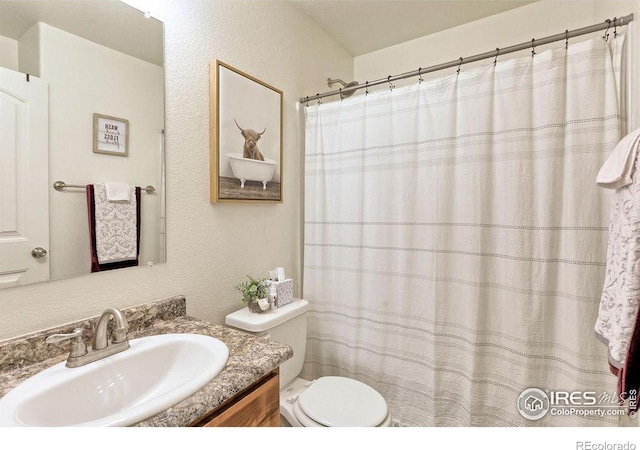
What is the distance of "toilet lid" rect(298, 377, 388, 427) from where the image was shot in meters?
1.19

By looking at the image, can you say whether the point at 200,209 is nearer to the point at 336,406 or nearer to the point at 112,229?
the point at 112,229

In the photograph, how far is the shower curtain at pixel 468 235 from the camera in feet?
3.93

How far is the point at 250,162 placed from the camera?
1500mm

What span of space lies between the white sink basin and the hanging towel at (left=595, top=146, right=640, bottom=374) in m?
1.00

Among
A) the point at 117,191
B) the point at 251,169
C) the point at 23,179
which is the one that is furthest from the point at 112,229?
the point at 251,169

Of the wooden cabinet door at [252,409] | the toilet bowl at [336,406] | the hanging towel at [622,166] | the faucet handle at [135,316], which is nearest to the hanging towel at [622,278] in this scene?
the hanging towel at [622,166]

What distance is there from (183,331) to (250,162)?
806mm

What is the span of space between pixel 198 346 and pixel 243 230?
2.17 ft

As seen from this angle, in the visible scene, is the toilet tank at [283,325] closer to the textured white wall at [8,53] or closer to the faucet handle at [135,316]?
the faucet handle at [135,316]

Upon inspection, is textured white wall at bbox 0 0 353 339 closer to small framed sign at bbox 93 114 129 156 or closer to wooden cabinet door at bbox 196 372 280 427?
small framed sign at bbox 93 114 129 156

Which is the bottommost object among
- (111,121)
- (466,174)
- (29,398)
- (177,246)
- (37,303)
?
(29,398)
